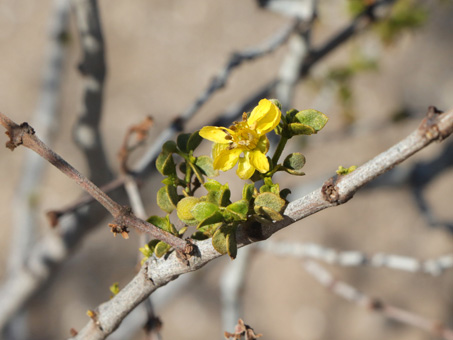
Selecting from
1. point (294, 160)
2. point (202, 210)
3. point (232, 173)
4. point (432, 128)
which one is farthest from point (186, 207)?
point (232, 173)

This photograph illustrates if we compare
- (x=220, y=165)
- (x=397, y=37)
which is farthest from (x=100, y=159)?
(x=397, y=37)

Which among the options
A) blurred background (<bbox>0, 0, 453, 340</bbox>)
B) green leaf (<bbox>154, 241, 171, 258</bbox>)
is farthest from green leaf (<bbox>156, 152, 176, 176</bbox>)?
blurred background (<bbox>0, 0, 453, 340</bbox>)

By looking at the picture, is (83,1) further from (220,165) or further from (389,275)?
(389,275)

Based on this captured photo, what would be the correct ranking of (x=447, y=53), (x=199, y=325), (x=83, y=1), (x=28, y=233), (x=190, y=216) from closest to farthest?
(x=190, y=216) < (x=83, y=1) < (x=28, y=233) < (x=199, y=325) < (x=447, y=53)

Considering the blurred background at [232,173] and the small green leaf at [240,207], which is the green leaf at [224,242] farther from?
the blurred background at [232,173]

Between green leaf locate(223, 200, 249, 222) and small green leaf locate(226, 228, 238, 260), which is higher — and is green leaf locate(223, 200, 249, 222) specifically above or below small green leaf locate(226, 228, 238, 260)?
above

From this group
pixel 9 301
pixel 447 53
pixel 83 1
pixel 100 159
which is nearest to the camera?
pixel 83 1

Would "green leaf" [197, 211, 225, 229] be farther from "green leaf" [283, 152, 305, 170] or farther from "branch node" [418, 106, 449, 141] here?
"branch node" [418, 106, 449, 141]
